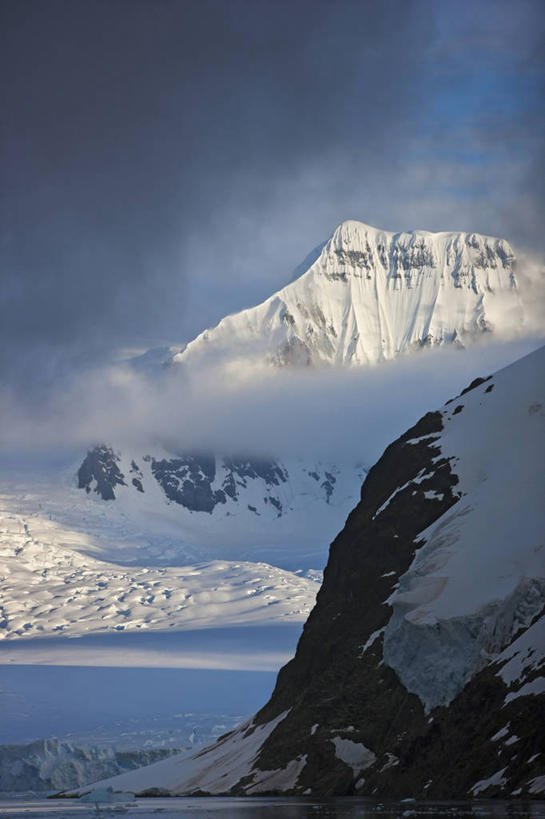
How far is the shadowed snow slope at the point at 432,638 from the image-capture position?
121 m

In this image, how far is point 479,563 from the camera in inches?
5940

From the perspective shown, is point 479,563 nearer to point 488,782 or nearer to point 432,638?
point 432,638

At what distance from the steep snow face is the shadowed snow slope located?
0.23 meters

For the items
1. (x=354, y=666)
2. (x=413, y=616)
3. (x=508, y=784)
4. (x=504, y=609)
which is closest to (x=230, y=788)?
(x=354, y=666)

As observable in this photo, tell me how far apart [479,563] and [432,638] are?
512 inches

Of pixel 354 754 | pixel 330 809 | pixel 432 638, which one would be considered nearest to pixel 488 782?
pixel 330 809

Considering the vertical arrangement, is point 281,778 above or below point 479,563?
below

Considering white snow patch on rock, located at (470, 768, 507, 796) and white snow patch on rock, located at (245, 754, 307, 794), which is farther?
white snow patch on rock, located at (245, 754, 307, 794)

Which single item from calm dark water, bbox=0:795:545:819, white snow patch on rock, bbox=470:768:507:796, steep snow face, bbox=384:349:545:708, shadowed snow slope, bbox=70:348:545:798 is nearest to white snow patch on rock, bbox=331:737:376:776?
shadowed snow slope, bbox=70:348:545:798

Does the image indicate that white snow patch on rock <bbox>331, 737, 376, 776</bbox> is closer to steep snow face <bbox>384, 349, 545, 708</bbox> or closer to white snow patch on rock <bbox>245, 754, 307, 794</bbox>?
white snow patch on rock <bbox>245, 754, 307, 794</bbox>

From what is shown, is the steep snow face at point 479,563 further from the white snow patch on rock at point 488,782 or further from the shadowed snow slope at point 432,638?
the white snow patch on rock at point 488,782

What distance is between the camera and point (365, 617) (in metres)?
171

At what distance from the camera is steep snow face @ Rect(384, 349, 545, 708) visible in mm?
139500

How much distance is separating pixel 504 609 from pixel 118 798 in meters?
88.4
